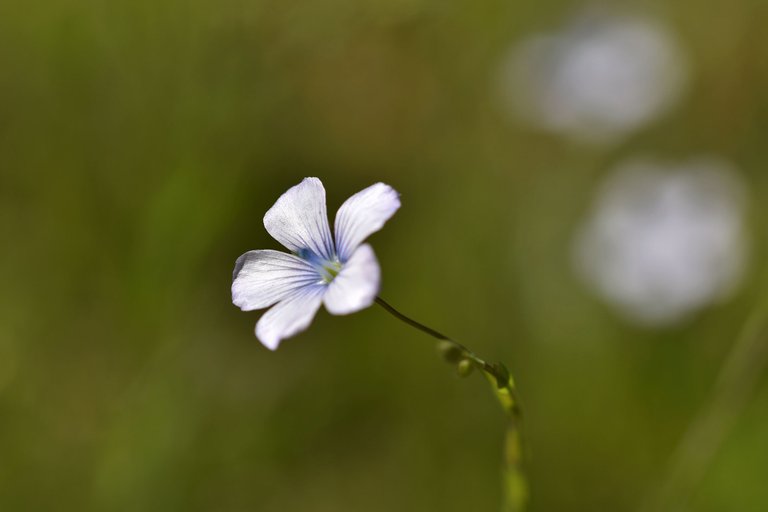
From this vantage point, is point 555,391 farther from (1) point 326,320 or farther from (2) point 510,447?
(2) point 510,447

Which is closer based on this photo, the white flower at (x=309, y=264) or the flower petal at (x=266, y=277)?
the white flower at (x=309, y=264)

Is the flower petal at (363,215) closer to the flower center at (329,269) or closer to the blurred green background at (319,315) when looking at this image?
the flower center at (329,269)

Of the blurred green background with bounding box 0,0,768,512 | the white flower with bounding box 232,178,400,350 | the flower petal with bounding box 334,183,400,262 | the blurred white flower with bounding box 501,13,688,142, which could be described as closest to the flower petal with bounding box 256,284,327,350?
the white flower with bounding box 232,178,400,350

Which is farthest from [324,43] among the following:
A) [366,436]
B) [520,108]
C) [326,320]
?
[366,436]

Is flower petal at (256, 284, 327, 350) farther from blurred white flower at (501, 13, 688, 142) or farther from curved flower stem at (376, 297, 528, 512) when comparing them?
blurred white flower at (501, 13, 688, 142)

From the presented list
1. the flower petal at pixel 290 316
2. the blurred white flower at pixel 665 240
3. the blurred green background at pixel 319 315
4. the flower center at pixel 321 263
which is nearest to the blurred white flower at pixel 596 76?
the blurred green background at pixel 319 315

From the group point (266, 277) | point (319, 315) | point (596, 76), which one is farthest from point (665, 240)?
point (266, 277)
